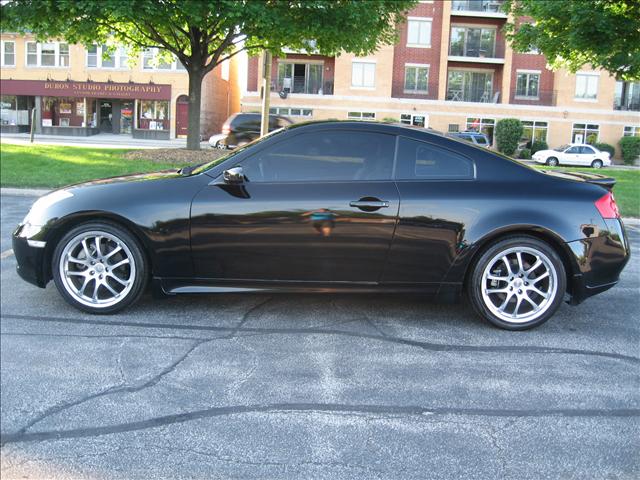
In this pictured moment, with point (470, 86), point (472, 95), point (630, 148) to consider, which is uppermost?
point (470, 86)

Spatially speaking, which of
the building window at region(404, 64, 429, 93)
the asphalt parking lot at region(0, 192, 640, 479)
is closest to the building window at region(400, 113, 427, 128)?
the building window at region(404, 64, 429, 93)

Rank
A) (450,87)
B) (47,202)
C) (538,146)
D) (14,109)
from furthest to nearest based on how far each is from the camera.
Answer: (14,109)
(450,87)
(538,146)
(47,202)

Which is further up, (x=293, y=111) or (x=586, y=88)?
(x=586, y=88)

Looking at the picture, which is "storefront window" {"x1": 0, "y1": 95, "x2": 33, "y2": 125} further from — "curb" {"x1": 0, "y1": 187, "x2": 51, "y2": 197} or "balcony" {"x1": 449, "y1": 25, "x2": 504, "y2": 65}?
"curb" {"x1": 0, "y1": 187, "x2": 51, "y2": 197}

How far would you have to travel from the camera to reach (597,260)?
4445 millimetres

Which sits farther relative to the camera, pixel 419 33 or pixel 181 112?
pixel 181 112

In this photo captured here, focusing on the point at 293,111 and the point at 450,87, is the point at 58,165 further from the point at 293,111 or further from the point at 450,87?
the point at 450,87

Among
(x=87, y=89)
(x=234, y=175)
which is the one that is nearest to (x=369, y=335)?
(x=234, y=175)

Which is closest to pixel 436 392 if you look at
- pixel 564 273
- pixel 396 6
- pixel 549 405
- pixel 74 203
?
pixel 549 405

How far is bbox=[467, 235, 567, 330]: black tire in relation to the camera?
4.41 metres

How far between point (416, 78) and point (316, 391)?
4233 centimetres

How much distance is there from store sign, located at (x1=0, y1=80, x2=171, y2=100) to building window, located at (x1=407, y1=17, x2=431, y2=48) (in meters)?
17.6

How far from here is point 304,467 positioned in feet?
8.78

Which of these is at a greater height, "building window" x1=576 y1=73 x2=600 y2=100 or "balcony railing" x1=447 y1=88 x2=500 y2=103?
"building window" x1=576 y1=73 x2=600 y2=100
